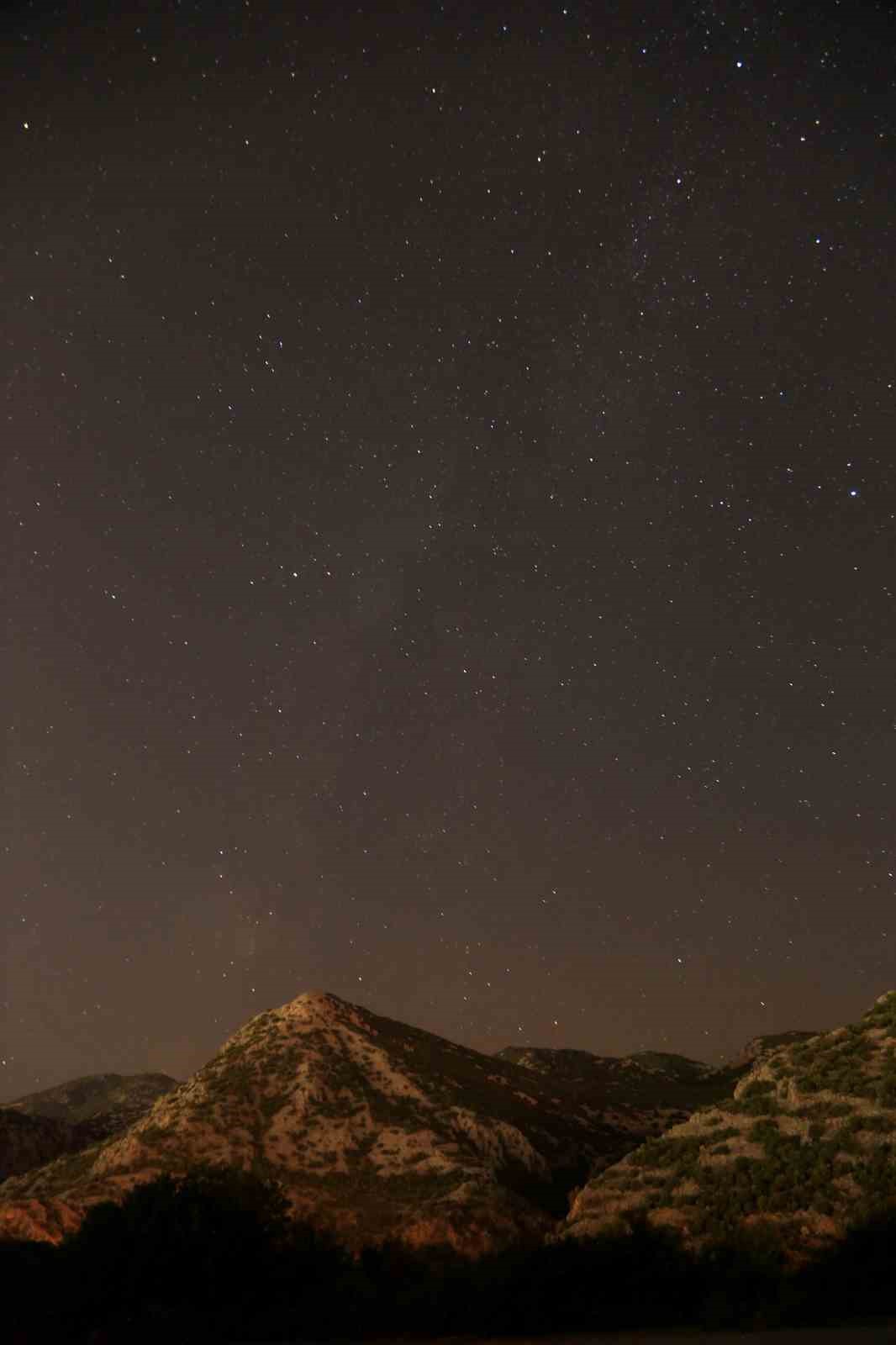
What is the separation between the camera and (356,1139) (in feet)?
207

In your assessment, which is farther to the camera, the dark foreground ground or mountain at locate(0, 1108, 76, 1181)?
mountain at locate(0, 1108, 76, 1181)

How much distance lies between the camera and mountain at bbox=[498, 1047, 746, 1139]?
78.4 m

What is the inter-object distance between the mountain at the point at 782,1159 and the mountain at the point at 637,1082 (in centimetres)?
4035

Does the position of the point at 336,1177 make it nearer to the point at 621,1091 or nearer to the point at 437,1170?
the point at 437,1170

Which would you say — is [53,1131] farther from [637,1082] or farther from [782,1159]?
[782,1159]

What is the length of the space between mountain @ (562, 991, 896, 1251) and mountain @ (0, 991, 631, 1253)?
32.9 feet

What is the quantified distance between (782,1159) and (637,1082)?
83.7 m

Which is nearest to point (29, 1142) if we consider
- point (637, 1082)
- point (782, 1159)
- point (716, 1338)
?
point (637, 1082)

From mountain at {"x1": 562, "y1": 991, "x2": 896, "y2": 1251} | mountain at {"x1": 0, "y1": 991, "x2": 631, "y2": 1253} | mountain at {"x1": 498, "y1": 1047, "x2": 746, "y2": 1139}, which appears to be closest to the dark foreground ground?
mountain at {"x1": 562, "y1": 991, "x2": 896, "y2": 1251}

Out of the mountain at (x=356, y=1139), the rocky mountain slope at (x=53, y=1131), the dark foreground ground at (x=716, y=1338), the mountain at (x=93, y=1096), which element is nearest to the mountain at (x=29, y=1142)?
the rocky mountain slope at (x=53, y=1131)

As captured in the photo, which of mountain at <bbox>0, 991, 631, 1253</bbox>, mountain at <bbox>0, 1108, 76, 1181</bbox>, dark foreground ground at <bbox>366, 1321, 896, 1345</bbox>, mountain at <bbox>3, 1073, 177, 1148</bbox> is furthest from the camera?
mountain at <bbox>3, 1073, 177, 1148</bbox>

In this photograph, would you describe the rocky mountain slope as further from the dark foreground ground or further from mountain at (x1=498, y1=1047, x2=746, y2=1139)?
the dark foreground ground

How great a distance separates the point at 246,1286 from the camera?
81.6 ft

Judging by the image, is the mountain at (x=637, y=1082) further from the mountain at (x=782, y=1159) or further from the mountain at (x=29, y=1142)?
the mountain at (x=29, y=1142)
